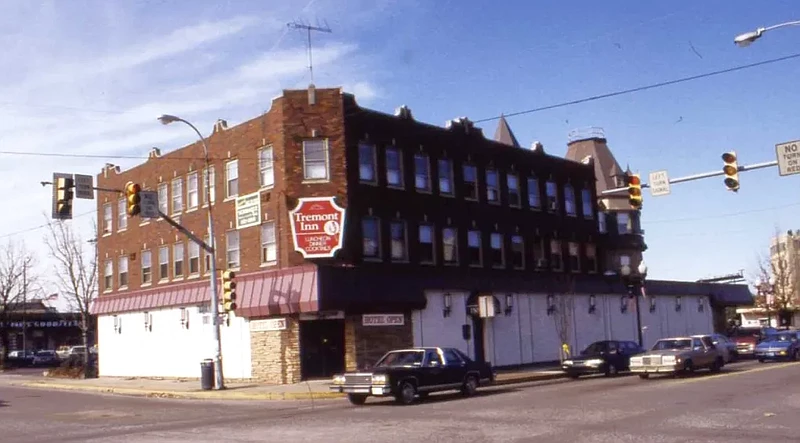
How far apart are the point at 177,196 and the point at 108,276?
8749mm

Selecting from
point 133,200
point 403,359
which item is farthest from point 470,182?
point 133,200

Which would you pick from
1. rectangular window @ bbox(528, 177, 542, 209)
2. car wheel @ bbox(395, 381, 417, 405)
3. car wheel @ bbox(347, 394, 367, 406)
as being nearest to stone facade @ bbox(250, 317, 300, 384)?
car wheel @ bbox(347, 394, 367, 406)

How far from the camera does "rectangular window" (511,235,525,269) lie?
43.7 meters

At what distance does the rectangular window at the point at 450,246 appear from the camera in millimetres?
39750

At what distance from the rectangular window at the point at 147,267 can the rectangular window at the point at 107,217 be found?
4558 millimetres

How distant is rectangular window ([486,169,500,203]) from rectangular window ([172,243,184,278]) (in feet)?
47.6

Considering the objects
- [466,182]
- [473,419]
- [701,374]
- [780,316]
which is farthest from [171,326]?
[780,316]

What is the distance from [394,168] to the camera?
124 feet

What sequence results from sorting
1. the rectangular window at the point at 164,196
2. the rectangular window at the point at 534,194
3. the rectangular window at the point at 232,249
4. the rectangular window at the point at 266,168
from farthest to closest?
1. the rectangular window at the point at 534,194
2. the rectangular window at the point at 164,196
3. the rectangular window at the point at 232,249
4. the rectangular window at the point at 266,168

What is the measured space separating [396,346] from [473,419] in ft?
55.1

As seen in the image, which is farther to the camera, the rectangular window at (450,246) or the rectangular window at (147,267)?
the rectangular window at (147,267)

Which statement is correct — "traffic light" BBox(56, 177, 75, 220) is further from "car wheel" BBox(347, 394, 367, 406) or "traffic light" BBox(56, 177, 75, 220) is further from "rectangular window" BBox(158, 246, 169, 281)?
"rectangular window" BBox(158, 246, 169, 281)

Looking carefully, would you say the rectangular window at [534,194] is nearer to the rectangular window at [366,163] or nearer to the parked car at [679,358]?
the rectangular window at [366,163]

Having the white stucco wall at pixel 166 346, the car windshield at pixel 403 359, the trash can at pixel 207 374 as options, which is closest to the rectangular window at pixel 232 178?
the white stucco wall at pixel 166 346
